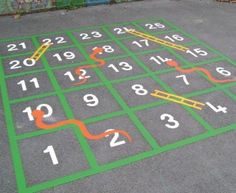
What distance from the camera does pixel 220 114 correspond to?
20.4 feet

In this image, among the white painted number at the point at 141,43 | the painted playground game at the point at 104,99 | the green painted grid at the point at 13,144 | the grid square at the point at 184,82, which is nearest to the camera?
the green painted grid at the point at 13,144

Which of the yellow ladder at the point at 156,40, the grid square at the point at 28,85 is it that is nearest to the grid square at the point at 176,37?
the yellow ladder at the point at 156,40

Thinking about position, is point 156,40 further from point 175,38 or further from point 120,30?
point 120,30

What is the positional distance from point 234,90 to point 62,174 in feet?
14.3

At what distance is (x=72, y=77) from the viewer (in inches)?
285

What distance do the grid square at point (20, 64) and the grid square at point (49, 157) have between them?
255 centimetres

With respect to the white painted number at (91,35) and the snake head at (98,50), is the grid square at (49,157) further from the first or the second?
the white painted number at (91,35)

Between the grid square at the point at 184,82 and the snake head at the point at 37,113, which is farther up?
the snake head at the point at 37,113

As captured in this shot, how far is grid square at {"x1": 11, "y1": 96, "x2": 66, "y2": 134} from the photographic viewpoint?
577 cm

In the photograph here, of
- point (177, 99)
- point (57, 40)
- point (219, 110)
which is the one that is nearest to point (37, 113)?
point (177, 99)

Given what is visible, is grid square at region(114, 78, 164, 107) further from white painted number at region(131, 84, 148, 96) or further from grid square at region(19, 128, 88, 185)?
grid square at region(19, 128, 88, 185)

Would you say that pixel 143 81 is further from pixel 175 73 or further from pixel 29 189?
pixel 29 189

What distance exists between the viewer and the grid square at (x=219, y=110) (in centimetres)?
604

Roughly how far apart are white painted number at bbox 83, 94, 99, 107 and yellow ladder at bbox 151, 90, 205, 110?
1272 mm
